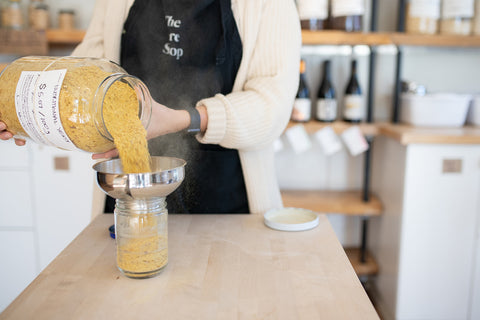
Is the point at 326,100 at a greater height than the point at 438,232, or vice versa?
the point at 326,100

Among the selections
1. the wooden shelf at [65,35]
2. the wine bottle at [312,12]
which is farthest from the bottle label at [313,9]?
the wooden shelf at [65,35]

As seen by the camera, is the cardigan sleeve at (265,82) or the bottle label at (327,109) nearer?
the cardigan sleeve at (265,82)

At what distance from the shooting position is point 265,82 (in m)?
1.02

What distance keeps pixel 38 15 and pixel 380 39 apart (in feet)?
4.93

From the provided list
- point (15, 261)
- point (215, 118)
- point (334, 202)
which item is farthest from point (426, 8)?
point (15, 261)

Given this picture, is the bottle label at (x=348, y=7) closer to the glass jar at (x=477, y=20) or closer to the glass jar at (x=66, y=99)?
the glass jar at (x=477, y=20)

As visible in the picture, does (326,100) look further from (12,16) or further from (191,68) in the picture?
(12,16)

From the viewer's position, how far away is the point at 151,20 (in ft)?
3.65

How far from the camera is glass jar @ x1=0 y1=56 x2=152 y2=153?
67 cm

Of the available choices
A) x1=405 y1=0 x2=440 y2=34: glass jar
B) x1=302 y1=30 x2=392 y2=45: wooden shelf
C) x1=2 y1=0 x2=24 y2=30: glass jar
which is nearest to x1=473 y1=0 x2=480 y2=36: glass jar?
x1=405 y1=0 x2=440 y2=34: glass jar

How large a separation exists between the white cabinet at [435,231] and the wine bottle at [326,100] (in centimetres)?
33

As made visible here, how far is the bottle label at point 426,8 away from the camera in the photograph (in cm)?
184

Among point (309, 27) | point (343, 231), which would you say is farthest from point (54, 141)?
point (343, 231)

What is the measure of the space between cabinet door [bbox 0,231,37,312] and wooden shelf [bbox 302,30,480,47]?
1604 millimetres
